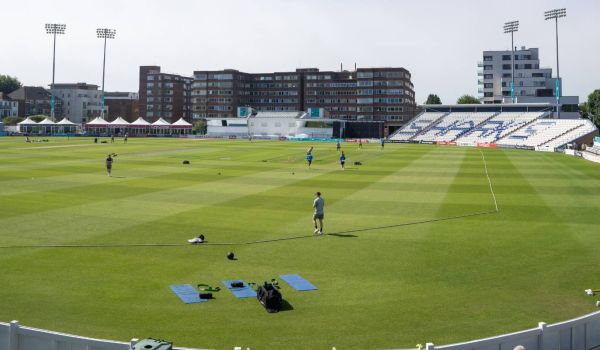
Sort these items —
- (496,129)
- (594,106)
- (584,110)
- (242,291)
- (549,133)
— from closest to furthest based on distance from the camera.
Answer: (242,291) < (549,133) < (496,129) < (594,106) < (584,110)

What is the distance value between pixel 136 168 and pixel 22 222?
91.9ft

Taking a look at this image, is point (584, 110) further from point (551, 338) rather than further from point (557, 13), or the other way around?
point (551, 338)

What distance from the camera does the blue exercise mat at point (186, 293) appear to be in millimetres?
14570

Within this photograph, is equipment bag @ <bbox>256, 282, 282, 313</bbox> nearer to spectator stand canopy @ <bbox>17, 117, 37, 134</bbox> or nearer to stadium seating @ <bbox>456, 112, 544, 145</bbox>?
stadium seating @ <bbox>456, 112, 544, 145</bbox>

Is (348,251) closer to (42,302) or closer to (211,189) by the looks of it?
(42,302)

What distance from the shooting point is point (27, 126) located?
146625mm

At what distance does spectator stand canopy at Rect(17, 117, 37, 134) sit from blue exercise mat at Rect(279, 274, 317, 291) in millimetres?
145941

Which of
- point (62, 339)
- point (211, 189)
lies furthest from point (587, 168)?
point (62, 339)

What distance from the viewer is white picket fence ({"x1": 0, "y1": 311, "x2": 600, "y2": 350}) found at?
31.0ft

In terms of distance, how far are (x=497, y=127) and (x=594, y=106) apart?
26.1 m

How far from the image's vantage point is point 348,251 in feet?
66.7

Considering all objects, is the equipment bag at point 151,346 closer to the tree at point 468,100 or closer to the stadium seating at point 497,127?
the stadium seating at point 497,127

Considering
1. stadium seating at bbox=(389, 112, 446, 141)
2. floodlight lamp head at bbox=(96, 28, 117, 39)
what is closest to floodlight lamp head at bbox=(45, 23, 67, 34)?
floodlight lamp head at bbox=(96, 28, 117, 39)

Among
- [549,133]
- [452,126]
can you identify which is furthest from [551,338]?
[452,126]
